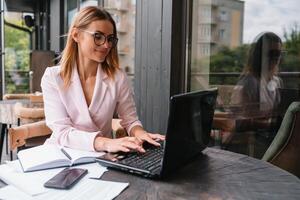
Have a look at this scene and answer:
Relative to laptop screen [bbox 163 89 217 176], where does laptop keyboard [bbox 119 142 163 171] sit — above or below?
below

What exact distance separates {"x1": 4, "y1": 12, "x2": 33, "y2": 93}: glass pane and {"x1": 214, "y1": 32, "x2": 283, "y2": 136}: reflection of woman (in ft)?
18.1

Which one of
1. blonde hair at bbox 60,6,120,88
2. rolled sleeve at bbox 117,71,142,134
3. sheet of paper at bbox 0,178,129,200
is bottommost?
sheet of paper at bbox 0,178,129,200

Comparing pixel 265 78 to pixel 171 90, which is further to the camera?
pixel 265 78

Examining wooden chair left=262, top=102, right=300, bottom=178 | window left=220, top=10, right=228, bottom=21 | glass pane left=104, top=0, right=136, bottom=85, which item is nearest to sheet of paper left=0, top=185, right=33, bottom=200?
wooden chair left=262, top=102, right=300, bottom=178

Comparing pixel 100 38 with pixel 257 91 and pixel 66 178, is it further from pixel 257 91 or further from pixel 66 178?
pixel 257 91

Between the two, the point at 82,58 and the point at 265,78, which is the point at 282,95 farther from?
the point at 82,58

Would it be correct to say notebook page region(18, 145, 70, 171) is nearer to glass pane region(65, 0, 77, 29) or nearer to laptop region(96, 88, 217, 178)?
laptop region(96, 88, 217, 178)

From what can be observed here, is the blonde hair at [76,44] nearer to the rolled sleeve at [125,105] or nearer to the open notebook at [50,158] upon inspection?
the rolled sleeve at [125,105]

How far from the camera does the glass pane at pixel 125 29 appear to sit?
11.2ft

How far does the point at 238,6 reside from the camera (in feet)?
11.5

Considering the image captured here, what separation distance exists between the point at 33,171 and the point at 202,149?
633 millimetres

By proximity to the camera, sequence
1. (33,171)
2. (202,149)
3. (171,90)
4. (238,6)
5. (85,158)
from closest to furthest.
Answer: (33,171)
(85,158)
(202,149)
(171,90)
(238,6)

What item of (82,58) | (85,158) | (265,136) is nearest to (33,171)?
(85,158)

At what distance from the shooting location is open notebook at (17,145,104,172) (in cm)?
112
